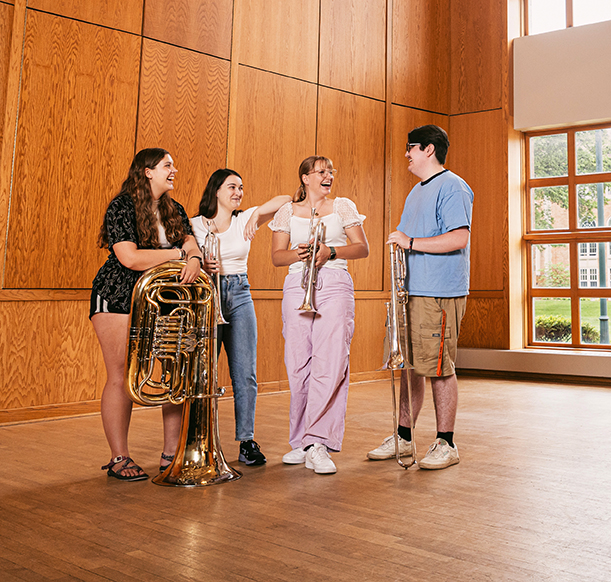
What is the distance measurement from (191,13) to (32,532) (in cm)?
441

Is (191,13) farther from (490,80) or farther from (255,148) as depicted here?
(490,80)

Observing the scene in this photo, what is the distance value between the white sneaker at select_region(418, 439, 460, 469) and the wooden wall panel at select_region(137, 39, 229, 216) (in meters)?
2.99

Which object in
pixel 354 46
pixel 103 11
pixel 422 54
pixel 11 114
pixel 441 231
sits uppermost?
pixel 422 54

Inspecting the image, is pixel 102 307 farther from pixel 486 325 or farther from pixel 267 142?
pixel 486 325

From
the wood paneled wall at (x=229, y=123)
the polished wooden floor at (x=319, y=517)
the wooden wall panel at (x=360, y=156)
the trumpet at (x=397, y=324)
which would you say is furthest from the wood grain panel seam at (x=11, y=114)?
the wooden wall panel at (x=360, y=156)

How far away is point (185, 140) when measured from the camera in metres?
5.23

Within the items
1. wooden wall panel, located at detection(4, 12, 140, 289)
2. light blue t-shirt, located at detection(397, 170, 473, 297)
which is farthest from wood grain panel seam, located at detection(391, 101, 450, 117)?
light blue t-shirt, located at detection(397, 170, 473, 297)

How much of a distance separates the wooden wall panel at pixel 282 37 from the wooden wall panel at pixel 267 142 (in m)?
0.12

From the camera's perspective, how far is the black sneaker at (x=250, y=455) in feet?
10.0

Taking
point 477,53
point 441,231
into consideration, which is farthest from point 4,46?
point 477,53

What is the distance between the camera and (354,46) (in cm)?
675

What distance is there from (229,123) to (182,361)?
10.9 feet

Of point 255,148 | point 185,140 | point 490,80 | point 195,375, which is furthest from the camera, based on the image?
point 490,80

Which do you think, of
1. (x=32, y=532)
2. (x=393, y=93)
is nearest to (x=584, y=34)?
(x=393, y=93)
